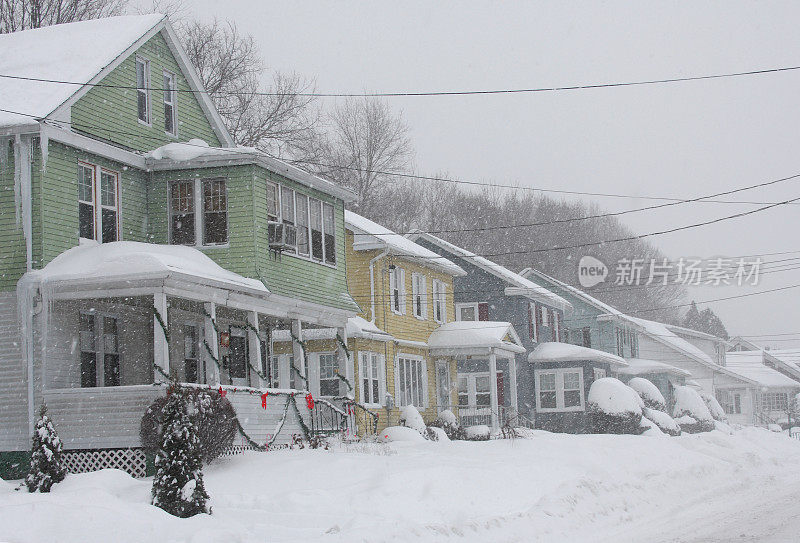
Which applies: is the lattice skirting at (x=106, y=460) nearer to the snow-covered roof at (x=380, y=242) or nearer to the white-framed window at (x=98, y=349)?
the white-framed window at (x=98, y=349)

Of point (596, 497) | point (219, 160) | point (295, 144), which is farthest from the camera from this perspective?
point (295, 144)

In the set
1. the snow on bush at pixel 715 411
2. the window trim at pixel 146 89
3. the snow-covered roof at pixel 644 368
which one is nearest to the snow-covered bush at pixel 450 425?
the window trim at pixel 146 89

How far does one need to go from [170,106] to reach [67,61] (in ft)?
10.2

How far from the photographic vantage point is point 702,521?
47.1 feet

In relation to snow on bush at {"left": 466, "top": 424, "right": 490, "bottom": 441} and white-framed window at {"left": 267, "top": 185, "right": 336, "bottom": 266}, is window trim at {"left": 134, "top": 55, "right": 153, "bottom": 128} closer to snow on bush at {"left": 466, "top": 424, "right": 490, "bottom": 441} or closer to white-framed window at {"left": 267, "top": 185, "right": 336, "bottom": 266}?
white-framed window at {"left": 267, "top": 185, "right": 336, "bottom": 266}

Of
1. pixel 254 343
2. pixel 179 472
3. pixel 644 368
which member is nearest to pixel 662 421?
pixel 644 368

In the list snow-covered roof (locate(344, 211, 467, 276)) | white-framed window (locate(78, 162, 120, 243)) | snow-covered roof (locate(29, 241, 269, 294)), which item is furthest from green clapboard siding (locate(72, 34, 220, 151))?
snow-covered roof (locate(344, 211, 467, 276))

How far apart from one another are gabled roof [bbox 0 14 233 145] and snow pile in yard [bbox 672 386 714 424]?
2819cm

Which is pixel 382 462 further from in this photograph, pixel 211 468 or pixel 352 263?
pixel 352 263

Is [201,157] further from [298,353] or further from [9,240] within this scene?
[298,353]

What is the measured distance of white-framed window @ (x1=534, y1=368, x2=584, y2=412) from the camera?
4294 centimetres

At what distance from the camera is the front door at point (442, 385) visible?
119 feet

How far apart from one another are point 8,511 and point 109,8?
33341mm

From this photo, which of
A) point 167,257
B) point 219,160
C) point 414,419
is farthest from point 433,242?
point 167,257
